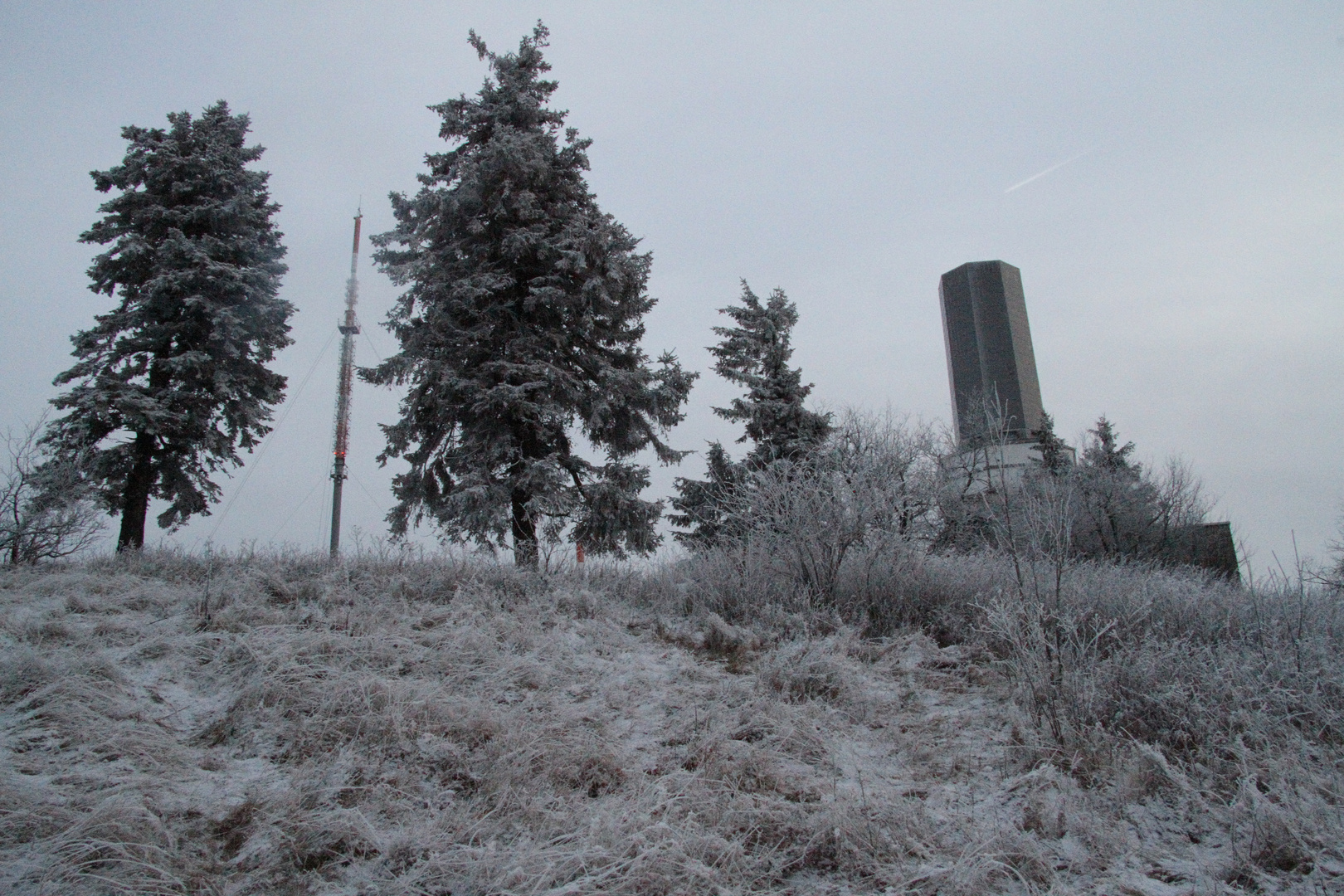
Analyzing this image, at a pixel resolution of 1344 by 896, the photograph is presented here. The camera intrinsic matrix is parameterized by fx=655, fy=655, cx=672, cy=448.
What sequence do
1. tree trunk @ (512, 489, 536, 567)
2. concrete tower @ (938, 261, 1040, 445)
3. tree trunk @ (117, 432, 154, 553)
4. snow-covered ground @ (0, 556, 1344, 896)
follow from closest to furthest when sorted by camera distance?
snow-covered ground @ (0, 556, 1344, 896)
tree trunk @ (512, 489, 536, 567)
tree trunk @ (117, 432, 154, 553)
concrete tower @ (938, 261, 1040, 445)

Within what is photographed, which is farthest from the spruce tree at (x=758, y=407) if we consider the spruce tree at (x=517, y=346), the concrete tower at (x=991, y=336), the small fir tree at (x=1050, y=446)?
the concrete tower at (x=991, y=336)

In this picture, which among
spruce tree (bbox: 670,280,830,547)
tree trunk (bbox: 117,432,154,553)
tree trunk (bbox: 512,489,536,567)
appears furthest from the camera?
spruce tree (bbox: 670,280,830,547)

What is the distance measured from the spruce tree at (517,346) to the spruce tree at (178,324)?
409 cm

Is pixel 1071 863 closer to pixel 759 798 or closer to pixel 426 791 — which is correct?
pixel 759 798

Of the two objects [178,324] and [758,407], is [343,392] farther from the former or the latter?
[758,407]

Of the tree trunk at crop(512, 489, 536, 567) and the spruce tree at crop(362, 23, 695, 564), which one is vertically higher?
the spruce tree at crop(362, 23, 695, 564)

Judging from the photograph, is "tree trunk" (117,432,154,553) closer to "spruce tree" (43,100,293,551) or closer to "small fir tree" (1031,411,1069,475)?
"spruce tree" (43,100,293,551)

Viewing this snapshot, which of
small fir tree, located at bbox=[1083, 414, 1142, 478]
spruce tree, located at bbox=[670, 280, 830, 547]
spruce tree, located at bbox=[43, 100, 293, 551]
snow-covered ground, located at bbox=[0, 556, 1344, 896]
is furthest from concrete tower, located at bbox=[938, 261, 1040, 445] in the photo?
snow-covered ground, located at bbox=[0, 556, 1344, 896]

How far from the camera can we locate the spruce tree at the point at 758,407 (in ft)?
62.6

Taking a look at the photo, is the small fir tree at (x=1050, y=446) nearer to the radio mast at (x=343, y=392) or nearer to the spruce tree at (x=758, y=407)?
the spruce tree at (x=758, y=407)

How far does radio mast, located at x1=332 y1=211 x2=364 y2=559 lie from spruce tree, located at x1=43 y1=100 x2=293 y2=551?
17.4ft

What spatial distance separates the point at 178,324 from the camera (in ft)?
46.5

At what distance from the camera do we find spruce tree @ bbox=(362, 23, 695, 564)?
39.3 feet

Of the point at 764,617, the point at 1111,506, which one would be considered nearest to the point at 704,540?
the point at 764,617
